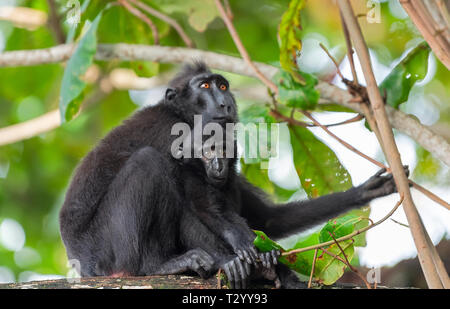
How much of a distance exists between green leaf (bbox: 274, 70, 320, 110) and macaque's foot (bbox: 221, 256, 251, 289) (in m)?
1.44

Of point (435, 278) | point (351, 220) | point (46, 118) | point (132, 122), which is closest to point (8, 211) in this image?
point (46, 118)

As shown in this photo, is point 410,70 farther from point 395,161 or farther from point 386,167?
point 395,161

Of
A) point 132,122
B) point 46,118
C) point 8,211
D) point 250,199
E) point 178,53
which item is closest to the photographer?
point 132,122

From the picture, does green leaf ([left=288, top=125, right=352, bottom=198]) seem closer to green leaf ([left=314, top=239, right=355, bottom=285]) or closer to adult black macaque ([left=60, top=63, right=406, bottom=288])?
adult black macaque ([left=60, top=63, right=406, bottom=288])

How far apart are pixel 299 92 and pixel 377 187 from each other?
129 centimetres

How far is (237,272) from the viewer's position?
4.23 metres

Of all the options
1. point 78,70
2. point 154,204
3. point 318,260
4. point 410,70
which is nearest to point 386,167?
point 318,260

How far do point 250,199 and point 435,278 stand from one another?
9.80 feet

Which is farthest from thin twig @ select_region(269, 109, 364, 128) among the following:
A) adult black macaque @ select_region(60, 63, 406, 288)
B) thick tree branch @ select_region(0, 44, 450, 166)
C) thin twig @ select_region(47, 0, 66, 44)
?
thin twig @ select_region(47, 0, 66, 44)

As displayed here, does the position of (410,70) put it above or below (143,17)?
below

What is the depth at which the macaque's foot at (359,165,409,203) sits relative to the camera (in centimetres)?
519

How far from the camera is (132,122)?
5.37 m

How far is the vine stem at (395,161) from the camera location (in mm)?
3443

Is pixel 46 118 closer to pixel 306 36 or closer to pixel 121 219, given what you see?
pixel 121 219
